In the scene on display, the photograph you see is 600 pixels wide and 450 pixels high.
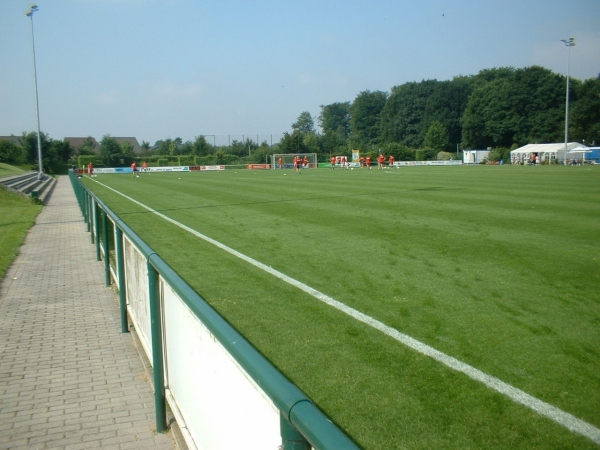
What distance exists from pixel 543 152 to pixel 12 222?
6635cm

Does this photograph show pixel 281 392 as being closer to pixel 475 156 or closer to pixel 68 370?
pixel 68 370

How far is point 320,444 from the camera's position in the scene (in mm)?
1333

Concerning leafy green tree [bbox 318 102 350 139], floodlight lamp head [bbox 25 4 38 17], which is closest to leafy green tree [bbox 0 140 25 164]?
floodlight lamp head [bbox 25 4 38 17]

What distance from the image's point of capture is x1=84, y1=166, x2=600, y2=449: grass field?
378 cm

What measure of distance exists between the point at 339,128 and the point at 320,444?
163 m

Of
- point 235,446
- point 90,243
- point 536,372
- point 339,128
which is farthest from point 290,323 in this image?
point 339,128

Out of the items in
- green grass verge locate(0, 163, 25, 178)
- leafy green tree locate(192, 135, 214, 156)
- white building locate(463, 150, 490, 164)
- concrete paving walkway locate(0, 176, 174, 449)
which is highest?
leafy green tree locate(192, 135, 214, 156)

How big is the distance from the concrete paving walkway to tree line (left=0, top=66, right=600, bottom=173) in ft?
197

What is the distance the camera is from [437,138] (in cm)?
10269

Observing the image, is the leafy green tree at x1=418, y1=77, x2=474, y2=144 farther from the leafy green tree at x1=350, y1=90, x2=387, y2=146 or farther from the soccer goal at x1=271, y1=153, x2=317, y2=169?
the soccer goal at x1=271, y1=153, x2=317, y2=169

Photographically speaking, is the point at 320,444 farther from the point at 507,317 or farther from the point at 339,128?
the point at 339,128

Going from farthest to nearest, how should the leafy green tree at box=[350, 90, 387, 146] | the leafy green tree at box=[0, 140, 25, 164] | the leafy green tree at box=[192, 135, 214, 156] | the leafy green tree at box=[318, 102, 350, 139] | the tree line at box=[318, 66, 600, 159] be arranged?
the leafy green tree at box=[318, 102, 350, 139] < the leafy green tree at box=[350, 90, 387, 146] < the leafy green tree at box=[192, 135, 214, 156] < the tree line at box=[318, 66, 600, 159] < the leafy green tree at box=[0, 140, 25, 164]

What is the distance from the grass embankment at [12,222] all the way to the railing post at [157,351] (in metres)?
6.80

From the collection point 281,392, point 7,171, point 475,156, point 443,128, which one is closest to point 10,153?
point 7,171
